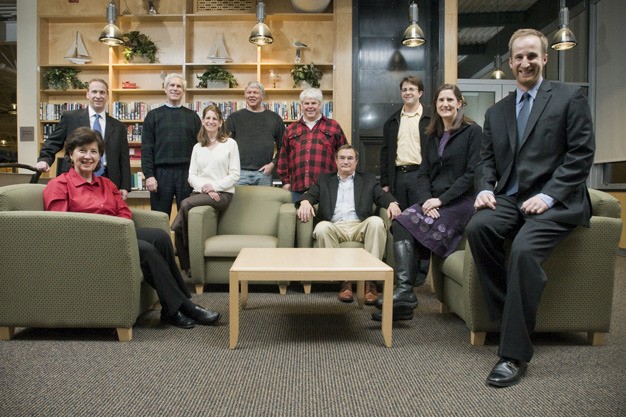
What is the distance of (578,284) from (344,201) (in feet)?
5.99

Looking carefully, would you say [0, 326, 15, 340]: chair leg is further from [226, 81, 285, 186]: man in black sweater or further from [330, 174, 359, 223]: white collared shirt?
[226, 81, 285, 186]: man in black sweater

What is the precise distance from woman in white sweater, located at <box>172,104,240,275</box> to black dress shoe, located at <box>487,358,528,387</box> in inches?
101

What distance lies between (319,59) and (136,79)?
2343 millimetres

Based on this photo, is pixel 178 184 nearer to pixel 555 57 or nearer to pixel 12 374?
pixel 12 374

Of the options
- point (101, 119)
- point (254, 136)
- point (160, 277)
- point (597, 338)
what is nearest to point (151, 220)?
point (160, 277)

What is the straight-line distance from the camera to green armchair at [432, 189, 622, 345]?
2.48m

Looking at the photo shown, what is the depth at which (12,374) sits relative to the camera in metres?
2.11

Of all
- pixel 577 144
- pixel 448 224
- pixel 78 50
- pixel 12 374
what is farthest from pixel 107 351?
pixel 78 50

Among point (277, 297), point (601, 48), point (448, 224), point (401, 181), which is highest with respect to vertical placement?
point (601, 48)

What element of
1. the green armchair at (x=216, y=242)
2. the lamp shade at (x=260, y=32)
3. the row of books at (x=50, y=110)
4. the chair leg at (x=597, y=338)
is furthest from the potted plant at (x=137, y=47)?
the chair leg at (x=597, y=338)

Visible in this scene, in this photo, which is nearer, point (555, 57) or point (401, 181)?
point (401, 181)

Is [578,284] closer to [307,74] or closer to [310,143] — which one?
[310,143]

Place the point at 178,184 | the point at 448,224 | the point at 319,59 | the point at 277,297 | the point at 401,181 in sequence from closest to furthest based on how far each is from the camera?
the point at 448,224 < the point at 277,297 < the point at 401,181 < the point at 178,184 < the point at 319,59

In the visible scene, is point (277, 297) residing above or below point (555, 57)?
below
